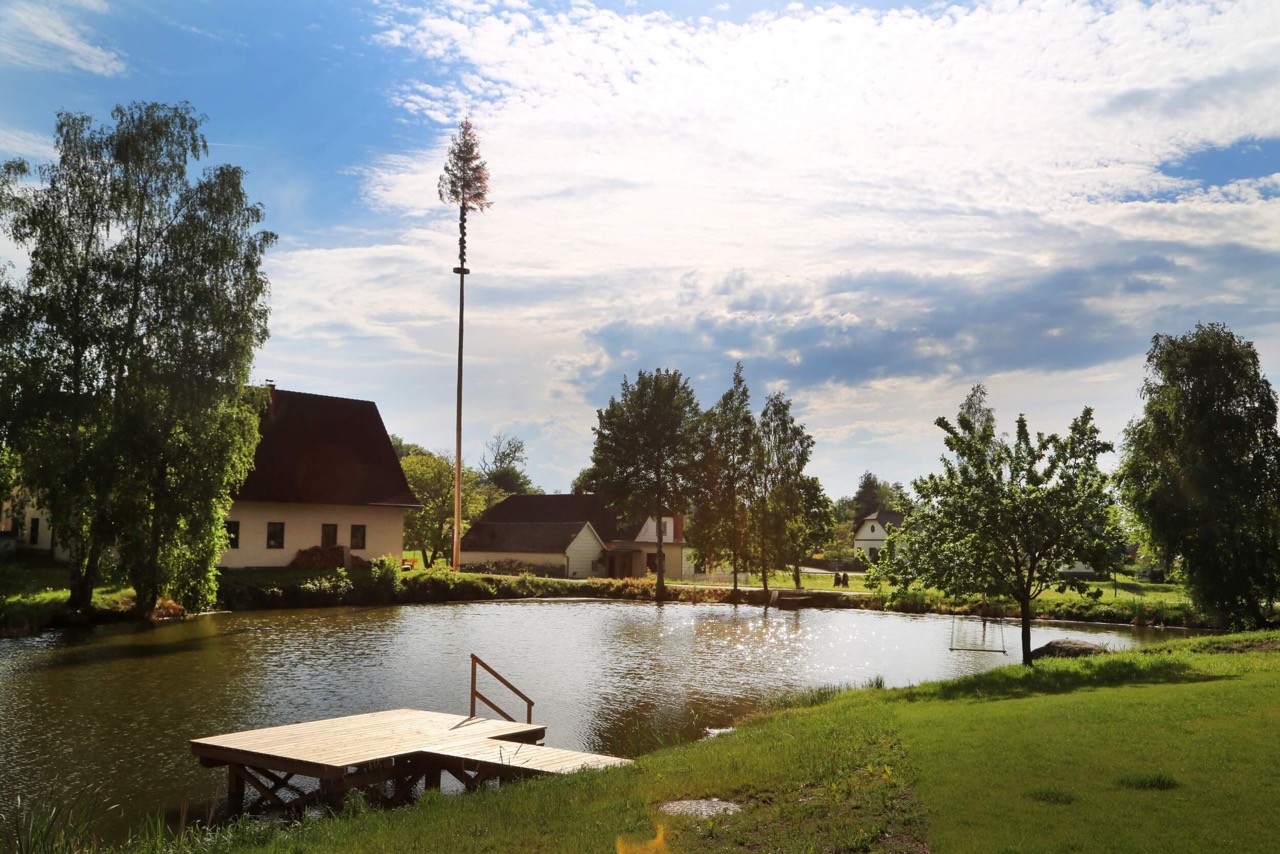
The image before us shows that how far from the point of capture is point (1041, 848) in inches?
315

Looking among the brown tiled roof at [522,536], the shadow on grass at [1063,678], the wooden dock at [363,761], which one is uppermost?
the brown tiled roof at [522,536]

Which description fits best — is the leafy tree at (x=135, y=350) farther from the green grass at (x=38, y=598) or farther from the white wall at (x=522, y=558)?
the white wall at (x=522, y=558)

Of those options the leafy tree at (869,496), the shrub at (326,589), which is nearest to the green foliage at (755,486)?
the shrub at (326,589)

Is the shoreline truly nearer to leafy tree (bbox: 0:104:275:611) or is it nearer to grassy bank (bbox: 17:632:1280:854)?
leafy tree (bbox: 0:104:275:611)

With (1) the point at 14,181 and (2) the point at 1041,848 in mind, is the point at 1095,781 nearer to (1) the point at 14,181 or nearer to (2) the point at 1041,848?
(2) the point at 1041,848

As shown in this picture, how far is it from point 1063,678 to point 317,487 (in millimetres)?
42618

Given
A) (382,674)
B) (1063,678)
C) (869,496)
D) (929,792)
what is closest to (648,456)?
(382,674)

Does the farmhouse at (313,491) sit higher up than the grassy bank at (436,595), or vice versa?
the farmhouse at (313,491)

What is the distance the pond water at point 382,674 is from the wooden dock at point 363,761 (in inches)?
29.4

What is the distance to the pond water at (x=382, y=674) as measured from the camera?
54.3 feet

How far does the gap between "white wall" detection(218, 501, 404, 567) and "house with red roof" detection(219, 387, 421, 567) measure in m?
0.05

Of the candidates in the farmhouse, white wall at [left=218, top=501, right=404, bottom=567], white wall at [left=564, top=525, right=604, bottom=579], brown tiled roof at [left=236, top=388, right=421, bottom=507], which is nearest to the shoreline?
white wall at [left=218, top=501, right=404, bottom=567]

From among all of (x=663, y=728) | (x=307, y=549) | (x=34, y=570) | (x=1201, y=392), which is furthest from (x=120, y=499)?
(x=1201, y=392)

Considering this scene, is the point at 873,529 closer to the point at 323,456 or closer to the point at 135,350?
the point at 323,456
